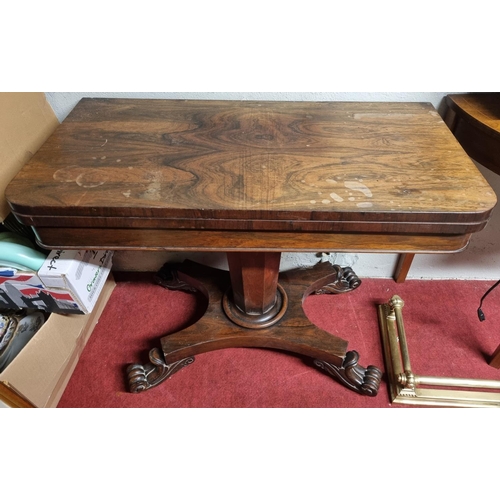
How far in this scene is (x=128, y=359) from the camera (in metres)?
1.20

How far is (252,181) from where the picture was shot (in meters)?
0.72

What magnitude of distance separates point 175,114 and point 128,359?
0.77 meters

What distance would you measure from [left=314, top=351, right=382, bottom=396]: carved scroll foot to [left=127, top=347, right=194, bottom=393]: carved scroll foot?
1.61 ft

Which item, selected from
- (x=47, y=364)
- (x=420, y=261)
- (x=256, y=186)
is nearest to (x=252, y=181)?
(x=256, y=186)

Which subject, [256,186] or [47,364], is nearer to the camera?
[256,186]

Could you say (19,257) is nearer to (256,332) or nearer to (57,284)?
(57,284)

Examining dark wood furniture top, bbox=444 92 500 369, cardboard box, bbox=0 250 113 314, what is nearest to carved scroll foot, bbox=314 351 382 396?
dark wood furniture top, bbox=444 92 500 369

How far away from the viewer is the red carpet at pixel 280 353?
1104 mm

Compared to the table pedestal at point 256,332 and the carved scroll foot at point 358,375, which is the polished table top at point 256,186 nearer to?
the table pedestal at point 256,332

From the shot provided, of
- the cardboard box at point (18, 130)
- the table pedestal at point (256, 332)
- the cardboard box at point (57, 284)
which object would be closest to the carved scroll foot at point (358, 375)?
the table pedestal at point (256, 332)

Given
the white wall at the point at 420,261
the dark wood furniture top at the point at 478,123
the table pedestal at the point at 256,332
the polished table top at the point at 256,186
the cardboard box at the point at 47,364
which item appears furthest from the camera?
the white wall at the point at 420,261

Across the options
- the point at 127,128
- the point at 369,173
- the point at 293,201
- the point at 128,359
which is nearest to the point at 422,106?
the point at 369,173

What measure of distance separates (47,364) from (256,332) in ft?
1.95

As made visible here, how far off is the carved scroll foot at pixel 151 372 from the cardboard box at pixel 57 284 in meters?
0.23
